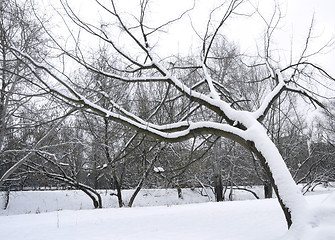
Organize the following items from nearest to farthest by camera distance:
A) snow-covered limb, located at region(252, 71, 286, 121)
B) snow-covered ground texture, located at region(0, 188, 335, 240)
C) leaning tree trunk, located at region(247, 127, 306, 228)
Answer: snow-covered ground texture, located at region(0, 188, 335, 240) < leaning tree trunk, located at region(247, 127, 306, 228) < snow-covered limb, located at region(252, 71, 286, 121)

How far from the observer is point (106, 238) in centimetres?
384

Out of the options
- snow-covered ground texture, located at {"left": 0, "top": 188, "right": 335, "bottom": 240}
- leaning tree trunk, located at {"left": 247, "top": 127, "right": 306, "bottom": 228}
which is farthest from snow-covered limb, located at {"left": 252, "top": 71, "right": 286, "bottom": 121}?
snow-covered ground texture, located at {"left": 0, "top": 188, "right": 335, "bottom": 240}

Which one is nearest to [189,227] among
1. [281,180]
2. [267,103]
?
[281,180]

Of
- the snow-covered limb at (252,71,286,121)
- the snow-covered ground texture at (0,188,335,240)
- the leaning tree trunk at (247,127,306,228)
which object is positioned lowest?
the snow-covered ground texture at (0,188,335,240)

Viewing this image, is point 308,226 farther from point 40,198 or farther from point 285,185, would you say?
point 40,198

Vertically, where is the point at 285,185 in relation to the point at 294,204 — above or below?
above

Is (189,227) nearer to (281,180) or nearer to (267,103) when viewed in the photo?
(281,180)

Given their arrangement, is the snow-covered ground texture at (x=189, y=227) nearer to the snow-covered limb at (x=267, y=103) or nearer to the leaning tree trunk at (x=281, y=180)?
A: the leaning tree trunk at (x=281, y=180)

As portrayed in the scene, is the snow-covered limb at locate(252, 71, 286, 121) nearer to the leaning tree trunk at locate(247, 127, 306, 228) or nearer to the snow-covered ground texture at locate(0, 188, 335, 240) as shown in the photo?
the leaning tree trunk at locate(247, 127, 306, 228)

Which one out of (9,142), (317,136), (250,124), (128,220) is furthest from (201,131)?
(317,136)

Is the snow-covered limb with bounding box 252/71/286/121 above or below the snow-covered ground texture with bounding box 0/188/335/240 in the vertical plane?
above

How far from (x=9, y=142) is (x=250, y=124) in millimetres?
10627

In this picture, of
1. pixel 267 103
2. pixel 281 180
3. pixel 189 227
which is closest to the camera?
pixel 281 180

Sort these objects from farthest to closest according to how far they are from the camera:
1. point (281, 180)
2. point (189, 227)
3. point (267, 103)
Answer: point (189, 227) < point (267, 103) < point (281, 180)
